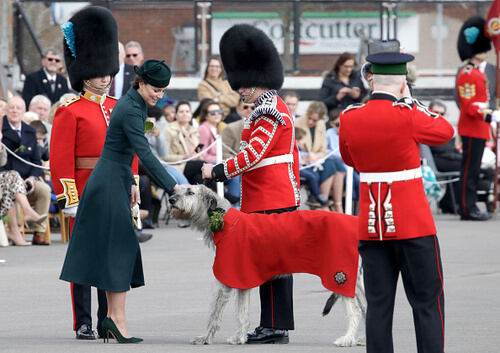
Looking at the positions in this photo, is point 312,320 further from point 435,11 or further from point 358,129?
point 435,11

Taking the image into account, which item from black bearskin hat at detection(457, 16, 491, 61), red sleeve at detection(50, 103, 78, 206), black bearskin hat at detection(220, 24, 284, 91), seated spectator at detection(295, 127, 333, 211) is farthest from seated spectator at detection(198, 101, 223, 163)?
red sleeve at detection(50, 103, 78, 206)

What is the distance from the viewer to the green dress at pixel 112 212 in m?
7.30

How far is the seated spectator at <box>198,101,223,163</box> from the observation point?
1530cm

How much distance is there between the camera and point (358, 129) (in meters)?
5.95

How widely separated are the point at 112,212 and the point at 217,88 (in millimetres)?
9516

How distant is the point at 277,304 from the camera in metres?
7.59

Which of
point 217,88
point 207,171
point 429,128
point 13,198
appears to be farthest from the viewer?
point 217,88

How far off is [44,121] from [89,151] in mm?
7394

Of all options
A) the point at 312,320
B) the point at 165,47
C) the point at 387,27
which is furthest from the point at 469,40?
the point at 312,320

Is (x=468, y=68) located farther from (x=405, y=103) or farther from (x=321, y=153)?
(x=405, y=103)

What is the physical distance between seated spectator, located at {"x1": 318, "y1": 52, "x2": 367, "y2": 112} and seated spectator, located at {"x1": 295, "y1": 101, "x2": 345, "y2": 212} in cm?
109

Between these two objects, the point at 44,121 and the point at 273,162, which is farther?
the point at 44,121

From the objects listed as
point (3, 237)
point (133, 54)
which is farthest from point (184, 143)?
point (3, 237)

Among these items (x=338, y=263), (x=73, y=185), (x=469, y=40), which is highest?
(x=469, y=40)
